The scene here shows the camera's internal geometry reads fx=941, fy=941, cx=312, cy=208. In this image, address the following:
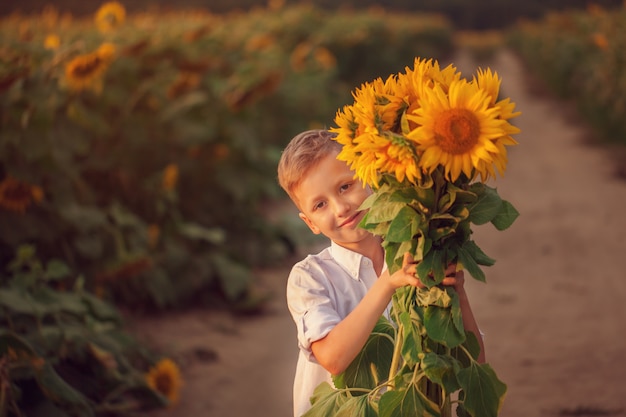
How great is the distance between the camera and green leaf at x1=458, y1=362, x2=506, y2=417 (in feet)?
6.30

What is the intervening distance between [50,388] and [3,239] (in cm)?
135

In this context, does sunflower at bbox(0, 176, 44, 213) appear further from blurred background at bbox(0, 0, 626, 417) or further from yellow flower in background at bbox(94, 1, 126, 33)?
yellow flower in background at bbox(94, 1, 126, 33)

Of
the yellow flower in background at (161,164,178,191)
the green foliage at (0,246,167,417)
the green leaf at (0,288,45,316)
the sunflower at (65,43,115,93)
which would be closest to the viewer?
the green foliage at (0,246,167,417)

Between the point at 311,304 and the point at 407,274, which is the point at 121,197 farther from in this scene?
the point at 407,274

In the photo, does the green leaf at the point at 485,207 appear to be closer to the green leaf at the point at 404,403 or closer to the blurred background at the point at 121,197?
the green leaf at the point at 404,403

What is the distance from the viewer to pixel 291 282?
2.23 m

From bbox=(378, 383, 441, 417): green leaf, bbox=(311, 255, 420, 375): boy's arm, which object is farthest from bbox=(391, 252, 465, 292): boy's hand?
bbox=(378, 383, 441, 417): green leaf

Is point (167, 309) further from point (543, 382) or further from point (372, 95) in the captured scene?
point (372, 95)

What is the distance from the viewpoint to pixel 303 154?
220 cm

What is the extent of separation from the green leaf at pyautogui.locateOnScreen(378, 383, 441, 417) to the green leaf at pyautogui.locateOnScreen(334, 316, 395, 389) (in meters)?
0.17

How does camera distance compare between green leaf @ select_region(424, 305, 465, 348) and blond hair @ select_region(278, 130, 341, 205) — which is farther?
blond hair @ select_region(278, 130, 341, 205)

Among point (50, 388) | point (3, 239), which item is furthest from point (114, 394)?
point (3, 239)

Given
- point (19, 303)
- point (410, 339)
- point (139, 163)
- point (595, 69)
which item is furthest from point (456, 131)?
point (595, 69)

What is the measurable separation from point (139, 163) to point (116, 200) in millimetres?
497
